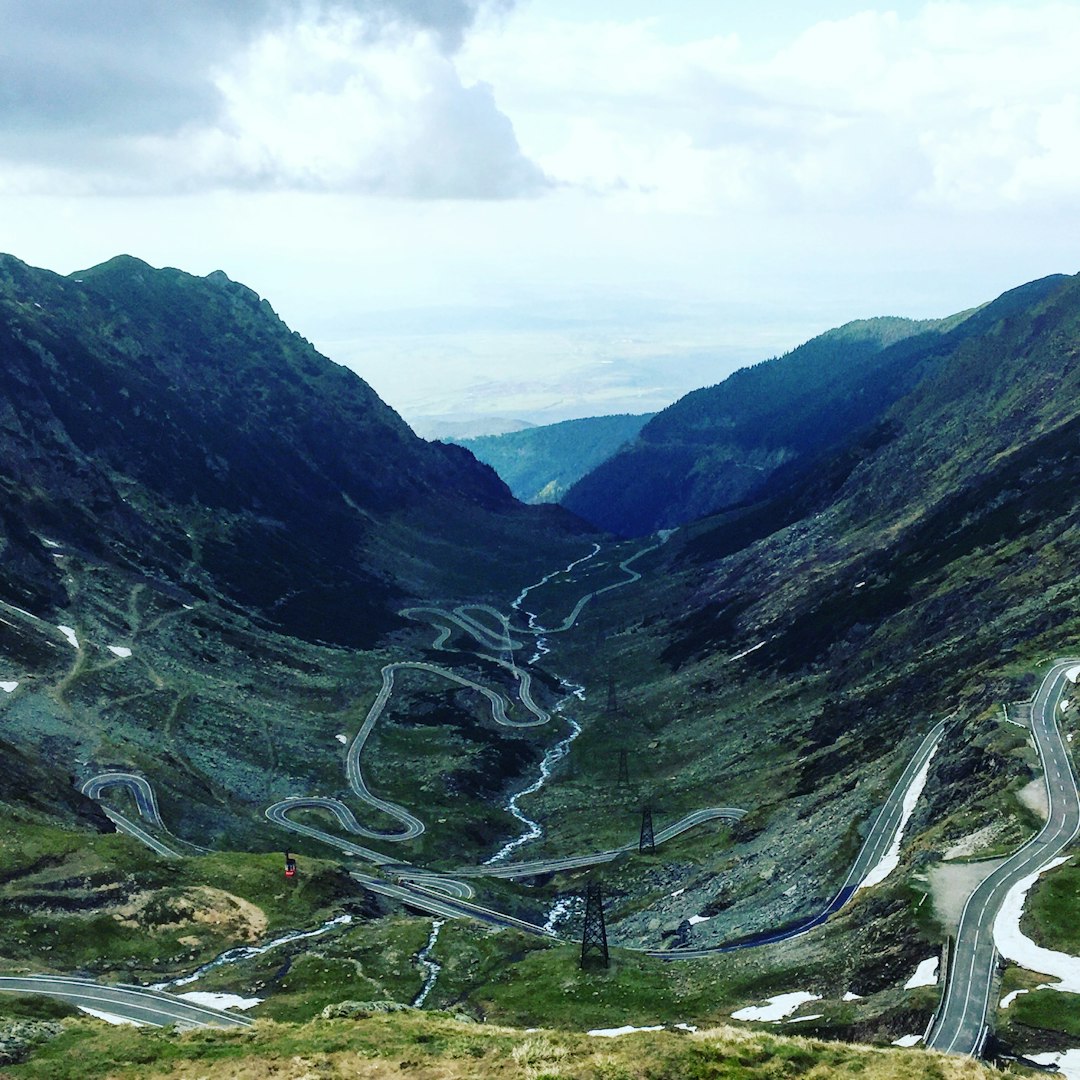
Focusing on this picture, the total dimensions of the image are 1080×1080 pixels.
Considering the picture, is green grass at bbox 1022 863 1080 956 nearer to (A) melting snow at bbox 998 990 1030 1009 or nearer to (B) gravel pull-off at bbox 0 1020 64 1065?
(A) melting snow at bbox 998 990 1030 1009

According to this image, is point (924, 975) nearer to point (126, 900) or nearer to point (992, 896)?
point (992, 896)

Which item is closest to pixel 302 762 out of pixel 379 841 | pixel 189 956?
pixel 379 841

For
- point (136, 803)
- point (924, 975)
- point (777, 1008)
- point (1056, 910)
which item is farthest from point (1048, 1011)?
point (136, 803)

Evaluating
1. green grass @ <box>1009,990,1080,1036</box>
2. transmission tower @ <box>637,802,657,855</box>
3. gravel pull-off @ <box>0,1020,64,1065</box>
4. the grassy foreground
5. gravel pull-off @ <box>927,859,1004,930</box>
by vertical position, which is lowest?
transmission tower @ <box>637,802,657,855</box>

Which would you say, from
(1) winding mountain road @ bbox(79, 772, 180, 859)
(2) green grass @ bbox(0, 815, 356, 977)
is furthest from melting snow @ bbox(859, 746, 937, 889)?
(1) winding mountain road @ bbox(79, 772, 180, 859)

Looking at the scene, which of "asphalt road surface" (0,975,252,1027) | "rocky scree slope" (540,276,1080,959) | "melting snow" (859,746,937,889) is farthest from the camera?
"rocky scree slope" (540,276,1080,959)

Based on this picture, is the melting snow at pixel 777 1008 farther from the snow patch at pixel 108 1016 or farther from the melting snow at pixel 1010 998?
the snow patch at pixel 108 1016
